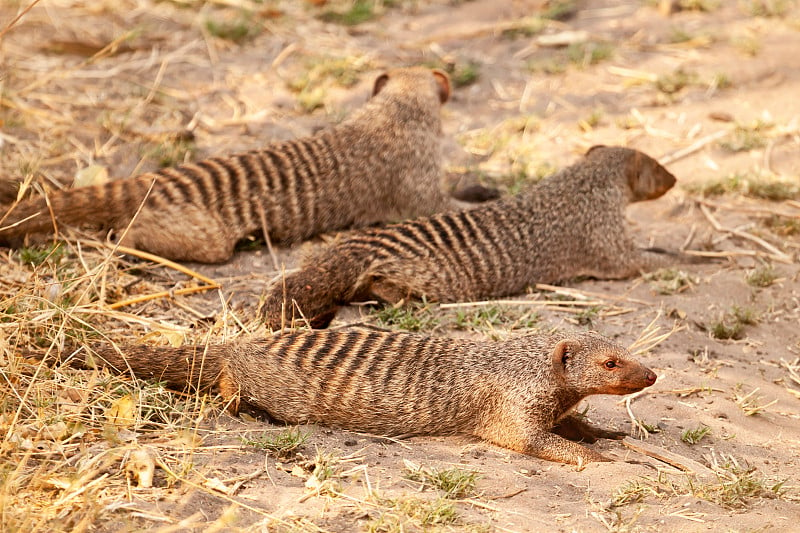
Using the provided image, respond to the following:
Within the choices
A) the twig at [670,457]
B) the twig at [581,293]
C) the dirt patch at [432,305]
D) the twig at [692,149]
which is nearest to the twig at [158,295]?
the dirt patch at [432,305]

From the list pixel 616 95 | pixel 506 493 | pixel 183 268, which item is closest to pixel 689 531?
pixel 506 493

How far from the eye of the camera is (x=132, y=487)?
108 inches

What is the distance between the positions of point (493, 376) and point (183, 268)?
6.02 ft

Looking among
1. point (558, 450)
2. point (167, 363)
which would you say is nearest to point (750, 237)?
point (558, 450)

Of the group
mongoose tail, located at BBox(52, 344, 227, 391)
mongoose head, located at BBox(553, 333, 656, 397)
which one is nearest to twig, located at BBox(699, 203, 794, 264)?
mongoose head, located at BBox(553, 333, 656, 397)

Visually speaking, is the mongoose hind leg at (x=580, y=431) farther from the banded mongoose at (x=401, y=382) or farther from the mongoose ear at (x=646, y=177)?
the mongoose ear at (x=646, y=177)

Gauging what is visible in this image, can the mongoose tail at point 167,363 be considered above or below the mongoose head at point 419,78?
below

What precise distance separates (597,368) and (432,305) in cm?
119

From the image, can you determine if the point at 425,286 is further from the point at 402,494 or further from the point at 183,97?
the point at 183,97

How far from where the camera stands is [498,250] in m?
4.55

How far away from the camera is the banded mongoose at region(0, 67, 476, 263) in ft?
15.2

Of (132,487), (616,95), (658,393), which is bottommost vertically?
(658,393)

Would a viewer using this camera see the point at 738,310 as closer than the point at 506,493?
No

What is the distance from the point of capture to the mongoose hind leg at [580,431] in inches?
137
